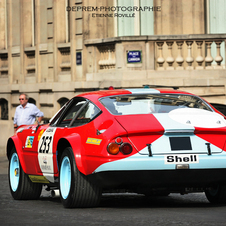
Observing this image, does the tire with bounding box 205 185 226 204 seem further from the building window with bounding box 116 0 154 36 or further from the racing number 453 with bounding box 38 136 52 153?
the building window with bounding box 116 0 154 36

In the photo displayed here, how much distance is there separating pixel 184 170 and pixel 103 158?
0.88m

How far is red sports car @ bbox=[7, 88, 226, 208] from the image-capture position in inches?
287

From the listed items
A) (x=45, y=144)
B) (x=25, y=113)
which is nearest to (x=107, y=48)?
(x=25, y=113)

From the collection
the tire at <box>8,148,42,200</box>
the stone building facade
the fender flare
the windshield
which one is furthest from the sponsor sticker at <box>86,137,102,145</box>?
the stone building facade

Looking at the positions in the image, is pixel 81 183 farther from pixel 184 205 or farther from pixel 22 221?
pixel 184 205

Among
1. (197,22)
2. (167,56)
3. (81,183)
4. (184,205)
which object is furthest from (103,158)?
(197,22)

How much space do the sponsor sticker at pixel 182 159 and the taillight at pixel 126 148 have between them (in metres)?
0.40

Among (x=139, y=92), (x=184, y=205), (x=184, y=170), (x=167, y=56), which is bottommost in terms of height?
(x=184, y=205)

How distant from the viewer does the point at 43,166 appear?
348 inches

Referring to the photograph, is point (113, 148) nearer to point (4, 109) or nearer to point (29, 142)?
point (29, 142)

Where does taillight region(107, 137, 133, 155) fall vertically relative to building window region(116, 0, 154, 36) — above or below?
below

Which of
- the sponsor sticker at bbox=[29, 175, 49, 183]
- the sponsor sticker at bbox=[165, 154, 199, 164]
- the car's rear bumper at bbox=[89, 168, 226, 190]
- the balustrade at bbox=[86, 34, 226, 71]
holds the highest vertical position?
the balustrade at bbox=[86, 34, 226, 71]

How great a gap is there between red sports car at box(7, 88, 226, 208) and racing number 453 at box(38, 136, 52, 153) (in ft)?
1.06

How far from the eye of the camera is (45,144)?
28.9 feet
